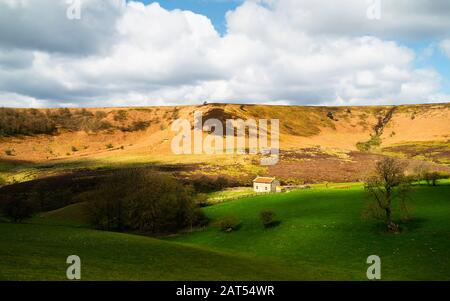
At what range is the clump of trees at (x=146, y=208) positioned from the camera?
71500 mm

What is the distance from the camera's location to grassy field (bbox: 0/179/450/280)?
30484 millimetres

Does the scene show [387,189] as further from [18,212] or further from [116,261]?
[18,212]

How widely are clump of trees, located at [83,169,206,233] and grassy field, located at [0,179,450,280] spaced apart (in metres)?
4.71

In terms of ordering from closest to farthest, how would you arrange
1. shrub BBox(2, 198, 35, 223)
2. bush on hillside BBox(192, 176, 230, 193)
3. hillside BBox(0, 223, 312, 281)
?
1. hillside BBox(0, 223, 312, 281)
2. shrub BBox(2, 198, 35, 223)
3. bush on hillside BBox(192, 176, 230, 193)

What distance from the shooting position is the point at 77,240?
42.6m

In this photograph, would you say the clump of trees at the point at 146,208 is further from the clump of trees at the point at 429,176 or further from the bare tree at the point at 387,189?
the clump of trees at the point at 429,176

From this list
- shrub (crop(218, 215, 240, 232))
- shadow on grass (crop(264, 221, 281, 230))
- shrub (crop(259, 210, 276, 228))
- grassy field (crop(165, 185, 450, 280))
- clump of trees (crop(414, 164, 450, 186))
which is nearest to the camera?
grassy field (crop(165, 185, 450, 280))

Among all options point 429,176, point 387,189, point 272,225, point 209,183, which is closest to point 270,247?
point 272,225

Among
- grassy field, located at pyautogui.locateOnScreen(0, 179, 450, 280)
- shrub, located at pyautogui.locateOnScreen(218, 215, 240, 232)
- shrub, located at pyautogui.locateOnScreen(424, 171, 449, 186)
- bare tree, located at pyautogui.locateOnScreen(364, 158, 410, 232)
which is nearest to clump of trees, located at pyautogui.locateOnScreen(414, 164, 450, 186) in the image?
shrub, located at pyautogui.locateOnScreen(424, 171, 449, 186)

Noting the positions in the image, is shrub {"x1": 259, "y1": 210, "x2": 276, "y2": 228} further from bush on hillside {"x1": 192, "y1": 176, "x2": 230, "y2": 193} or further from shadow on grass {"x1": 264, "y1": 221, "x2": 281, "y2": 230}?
bush on hillside {"x1": 192, "y1": 176, "x2": 230, "y2": 193}

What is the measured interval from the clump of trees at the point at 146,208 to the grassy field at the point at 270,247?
471cm

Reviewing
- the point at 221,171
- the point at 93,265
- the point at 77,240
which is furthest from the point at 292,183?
the point at 93,265
